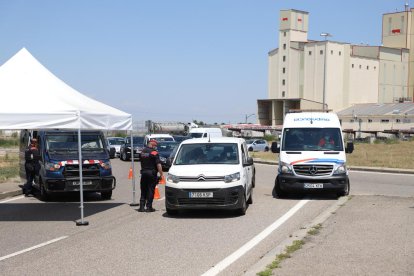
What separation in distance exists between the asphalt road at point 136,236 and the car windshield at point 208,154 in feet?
4.03

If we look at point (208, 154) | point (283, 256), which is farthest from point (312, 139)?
point (283, 256)

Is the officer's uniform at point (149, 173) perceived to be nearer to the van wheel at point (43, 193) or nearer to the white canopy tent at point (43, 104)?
the white canopy tent at point (43, 104)

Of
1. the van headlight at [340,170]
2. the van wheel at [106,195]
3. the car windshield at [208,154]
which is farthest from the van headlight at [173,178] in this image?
the van headlight at [340,170]

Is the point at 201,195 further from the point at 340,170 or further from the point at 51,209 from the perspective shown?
the point at 340,170

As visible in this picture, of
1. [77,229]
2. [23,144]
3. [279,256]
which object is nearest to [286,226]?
[279,256]

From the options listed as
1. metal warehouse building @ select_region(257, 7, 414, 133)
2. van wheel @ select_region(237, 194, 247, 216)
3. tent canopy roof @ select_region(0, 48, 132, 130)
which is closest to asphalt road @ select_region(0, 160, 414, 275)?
van wheel @ select_region(237, 194, 247, 216)

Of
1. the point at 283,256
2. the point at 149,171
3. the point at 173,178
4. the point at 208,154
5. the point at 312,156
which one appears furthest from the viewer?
the point at 312,156

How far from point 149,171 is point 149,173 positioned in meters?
0.05

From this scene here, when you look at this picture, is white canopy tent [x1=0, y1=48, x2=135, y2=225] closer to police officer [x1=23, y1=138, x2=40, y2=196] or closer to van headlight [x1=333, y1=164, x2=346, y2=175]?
police officer [x1=23, y1=138, x2=40, y2=196]

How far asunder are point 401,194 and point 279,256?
37.1 feet

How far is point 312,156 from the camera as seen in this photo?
16.5 meters

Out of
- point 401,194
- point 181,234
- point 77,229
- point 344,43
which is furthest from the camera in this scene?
point 344,43

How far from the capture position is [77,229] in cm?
1134

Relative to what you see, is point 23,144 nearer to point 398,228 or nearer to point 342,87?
point 398,228
